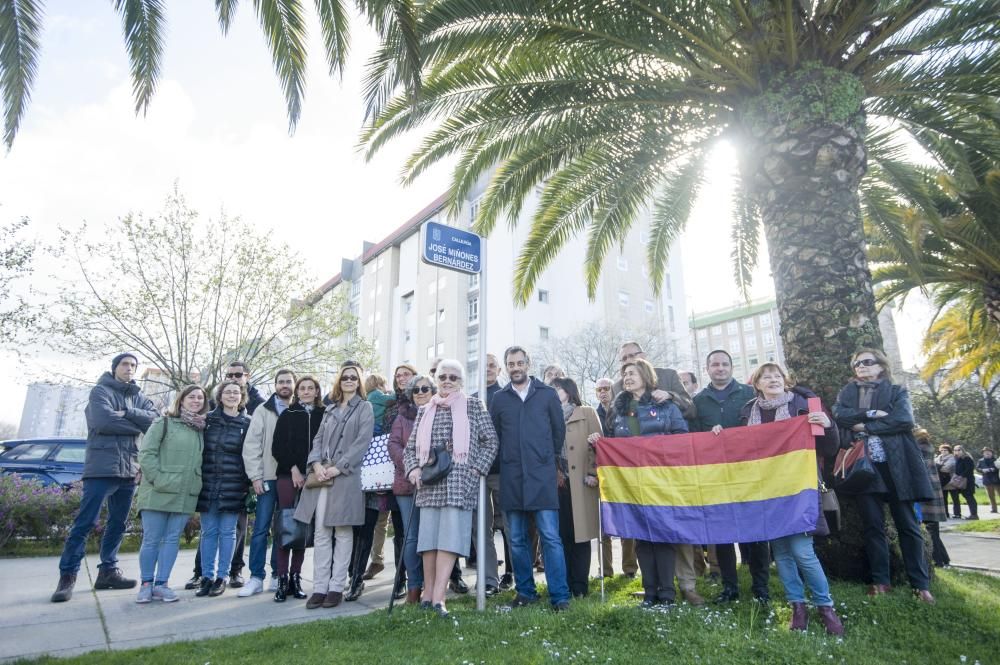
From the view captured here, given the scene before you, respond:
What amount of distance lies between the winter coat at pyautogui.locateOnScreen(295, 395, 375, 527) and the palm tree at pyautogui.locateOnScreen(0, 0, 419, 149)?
10.3 ft

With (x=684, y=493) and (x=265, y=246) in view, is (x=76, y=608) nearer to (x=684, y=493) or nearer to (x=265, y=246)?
(x=684, y=493)

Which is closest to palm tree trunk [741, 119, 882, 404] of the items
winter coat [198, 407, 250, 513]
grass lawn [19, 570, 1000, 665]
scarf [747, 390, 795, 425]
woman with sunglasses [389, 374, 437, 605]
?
scarf [747, 390, 795, 425]

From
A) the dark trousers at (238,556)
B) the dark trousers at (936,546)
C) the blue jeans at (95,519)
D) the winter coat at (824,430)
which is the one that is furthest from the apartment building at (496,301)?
the winter coat at (824,430)

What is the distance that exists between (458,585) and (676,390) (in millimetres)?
2892

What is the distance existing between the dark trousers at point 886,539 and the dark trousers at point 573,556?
93.4 inches

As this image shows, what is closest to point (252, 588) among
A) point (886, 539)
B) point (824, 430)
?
point (824, 430)

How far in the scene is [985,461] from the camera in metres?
17.5

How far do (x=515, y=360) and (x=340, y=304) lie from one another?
17.8 meters

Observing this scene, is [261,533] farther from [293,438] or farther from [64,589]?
[64,589]

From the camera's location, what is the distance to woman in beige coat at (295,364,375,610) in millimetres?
5410

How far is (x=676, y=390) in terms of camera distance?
5.88 meters

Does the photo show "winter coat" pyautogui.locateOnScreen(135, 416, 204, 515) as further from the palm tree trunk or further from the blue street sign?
the palm tree trunk

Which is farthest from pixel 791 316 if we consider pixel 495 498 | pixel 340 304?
A: pixel 340 304

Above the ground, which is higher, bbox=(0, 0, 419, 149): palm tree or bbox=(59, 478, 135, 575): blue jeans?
bbox=(0, 0, 419, 149): palm tree
